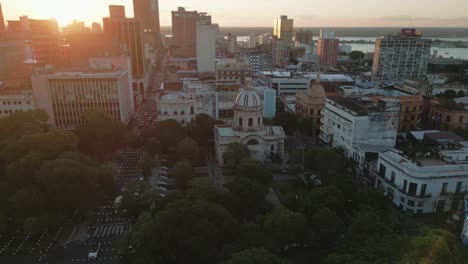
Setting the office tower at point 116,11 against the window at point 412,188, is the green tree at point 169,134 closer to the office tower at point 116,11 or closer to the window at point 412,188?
the window at point 412,188

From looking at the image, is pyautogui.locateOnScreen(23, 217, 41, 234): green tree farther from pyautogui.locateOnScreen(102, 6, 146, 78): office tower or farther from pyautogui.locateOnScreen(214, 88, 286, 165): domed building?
pyautogui.locateOnScreen(102, 6, 146, 78): office tower

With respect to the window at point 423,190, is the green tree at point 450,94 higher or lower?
higher

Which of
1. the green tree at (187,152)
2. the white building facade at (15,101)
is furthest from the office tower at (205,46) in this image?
the green tree at (187,152)

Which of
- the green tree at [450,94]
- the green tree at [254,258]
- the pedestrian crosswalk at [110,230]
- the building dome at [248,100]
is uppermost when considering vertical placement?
the building dome at [248,100]

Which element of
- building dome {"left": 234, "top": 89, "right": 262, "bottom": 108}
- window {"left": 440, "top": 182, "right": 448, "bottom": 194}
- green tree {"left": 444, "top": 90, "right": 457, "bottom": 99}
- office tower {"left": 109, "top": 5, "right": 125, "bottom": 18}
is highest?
office tower {"left": 109, "top": 5, "right": 125, "bottom": 18}

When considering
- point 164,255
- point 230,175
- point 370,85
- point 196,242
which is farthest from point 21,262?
point 370,85

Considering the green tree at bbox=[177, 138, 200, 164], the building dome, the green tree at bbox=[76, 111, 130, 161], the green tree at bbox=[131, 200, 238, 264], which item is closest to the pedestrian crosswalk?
the green tree at bbox=[131, 200, 238, 264]
